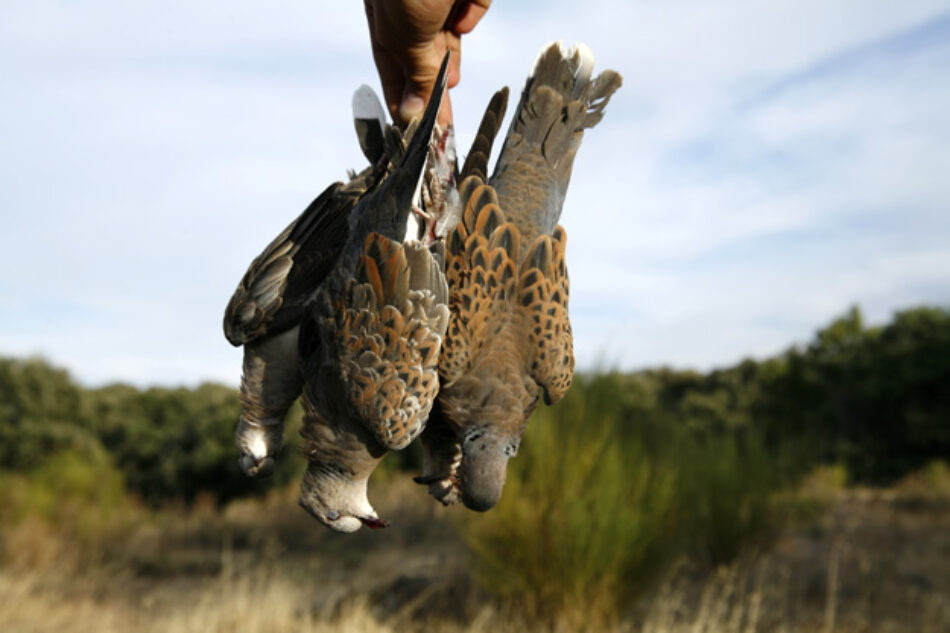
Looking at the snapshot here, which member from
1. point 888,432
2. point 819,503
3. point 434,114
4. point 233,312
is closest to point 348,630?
point 233,312

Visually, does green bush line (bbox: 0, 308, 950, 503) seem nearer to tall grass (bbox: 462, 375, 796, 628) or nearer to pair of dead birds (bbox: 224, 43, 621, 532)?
tall grass (bbox: 462, 375, 796, 628)

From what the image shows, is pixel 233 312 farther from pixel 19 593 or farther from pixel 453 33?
pixel 19 593

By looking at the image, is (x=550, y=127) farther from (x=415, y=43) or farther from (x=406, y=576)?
(x=406, y=576)

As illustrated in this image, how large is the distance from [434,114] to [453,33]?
0.46 m

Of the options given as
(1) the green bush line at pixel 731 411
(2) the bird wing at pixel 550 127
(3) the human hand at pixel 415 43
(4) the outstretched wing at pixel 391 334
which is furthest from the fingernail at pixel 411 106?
(1) the green bush line at pixel 731 411

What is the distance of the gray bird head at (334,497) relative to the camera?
4.99 ft

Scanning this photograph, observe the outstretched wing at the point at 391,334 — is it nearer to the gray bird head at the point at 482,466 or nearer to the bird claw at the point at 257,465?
the gray bird head at the point at 482,466

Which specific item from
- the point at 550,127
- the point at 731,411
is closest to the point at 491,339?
the point at 550,127

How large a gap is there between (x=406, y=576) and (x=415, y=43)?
9841mm

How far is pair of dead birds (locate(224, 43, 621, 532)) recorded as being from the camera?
4.49ft

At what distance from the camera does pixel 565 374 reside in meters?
1.56

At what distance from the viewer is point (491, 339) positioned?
60.1 inches

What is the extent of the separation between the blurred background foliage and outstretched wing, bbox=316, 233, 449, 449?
569cm

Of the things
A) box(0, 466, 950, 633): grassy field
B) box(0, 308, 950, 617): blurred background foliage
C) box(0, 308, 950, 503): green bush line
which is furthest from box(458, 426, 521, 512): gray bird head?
box(0, 308, 950, 503): green bush line
